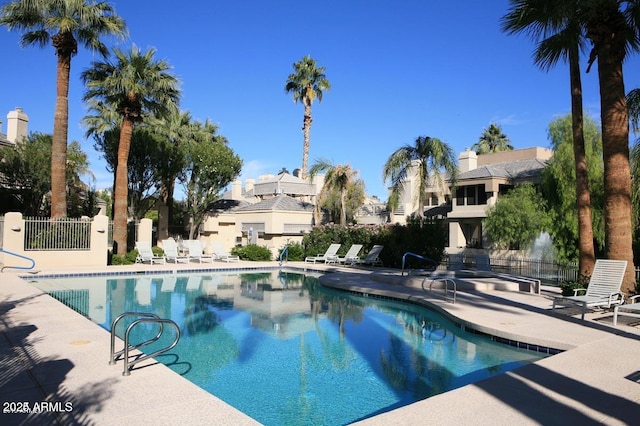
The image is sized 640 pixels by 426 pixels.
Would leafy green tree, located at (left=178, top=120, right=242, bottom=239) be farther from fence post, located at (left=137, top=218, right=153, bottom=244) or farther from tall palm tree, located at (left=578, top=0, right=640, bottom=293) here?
tall palm tree, located at (left=578, top=0, right=640, bottom=293)

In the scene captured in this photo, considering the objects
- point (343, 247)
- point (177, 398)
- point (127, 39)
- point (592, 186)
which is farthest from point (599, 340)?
point (127, 39)

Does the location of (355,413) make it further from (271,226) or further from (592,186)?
(271,226)

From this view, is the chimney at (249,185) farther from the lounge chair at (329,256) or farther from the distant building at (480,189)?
the lounge chair at (329,256)

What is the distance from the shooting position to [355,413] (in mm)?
5797

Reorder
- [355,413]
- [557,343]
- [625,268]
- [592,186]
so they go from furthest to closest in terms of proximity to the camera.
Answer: [592,186] < [625,268] < [557,343] < [355,413]

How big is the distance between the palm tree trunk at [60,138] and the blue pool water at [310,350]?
638 cm

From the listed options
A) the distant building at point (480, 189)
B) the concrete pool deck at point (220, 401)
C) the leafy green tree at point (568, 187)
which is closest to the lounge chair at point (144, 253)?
the concrete pool deck at point (220, 401)

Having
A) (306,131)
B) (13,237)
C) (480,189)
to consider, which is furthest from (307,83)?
(13,237)

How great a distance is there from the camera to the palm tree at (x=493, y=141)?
44.7 metres

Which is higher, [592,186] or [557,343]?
[592,186]

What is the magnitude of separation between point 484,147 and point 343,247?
24570 millimetres

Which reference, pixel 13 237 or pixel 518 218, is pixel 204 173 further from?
pixel 518 218

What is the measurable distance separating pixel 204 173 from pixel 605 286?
27141mm

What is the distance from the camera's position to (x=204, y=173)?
32906mm
